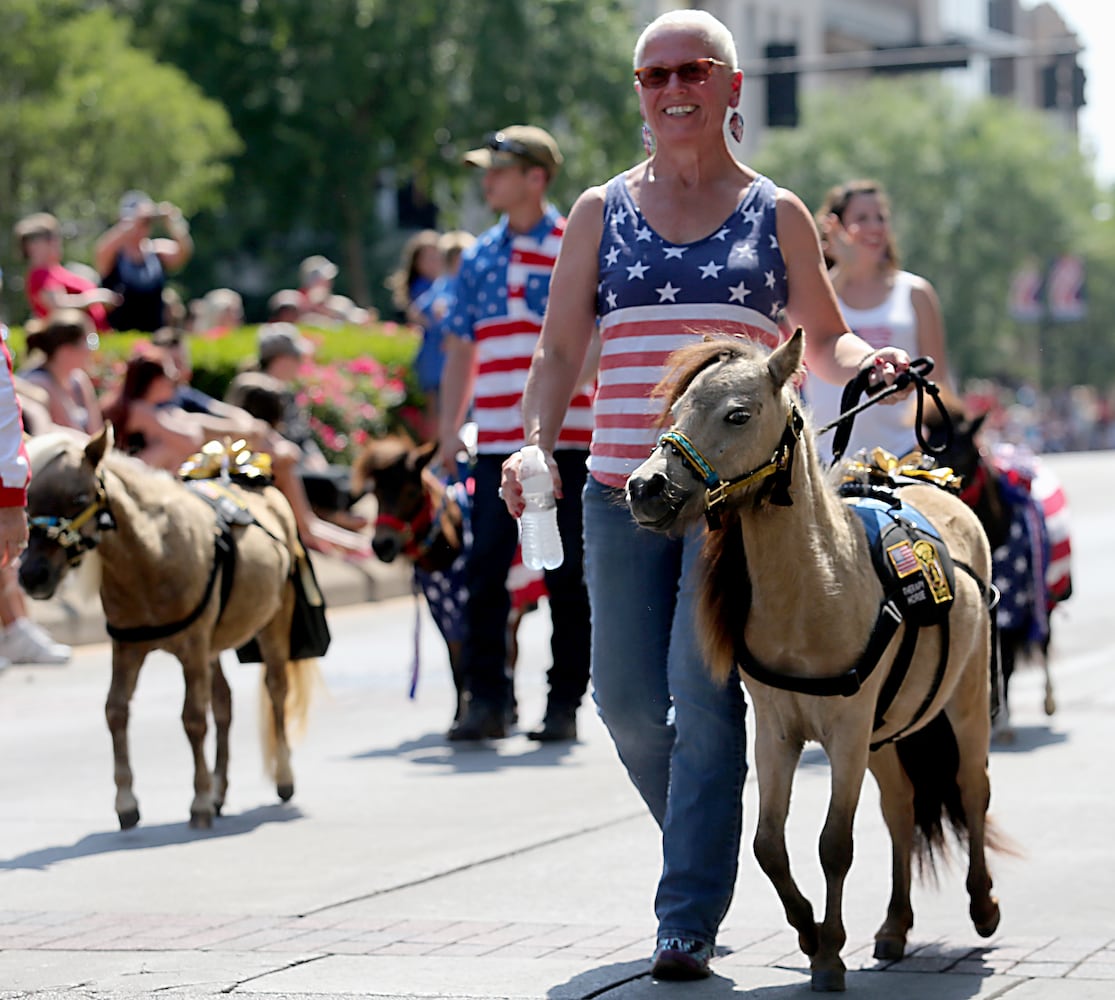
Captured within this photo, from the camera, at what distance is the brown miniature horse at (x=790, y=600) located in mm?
5012

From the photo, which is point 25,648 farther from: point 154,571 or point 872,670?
point 872,670

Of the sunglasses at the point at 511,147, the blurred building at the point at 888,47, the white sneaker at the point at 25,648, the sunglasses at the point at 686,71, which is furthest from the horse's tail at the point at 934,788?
the blurred building at the point at 888,47

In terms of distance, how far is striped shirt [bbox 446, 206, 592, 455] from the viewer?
9719mm

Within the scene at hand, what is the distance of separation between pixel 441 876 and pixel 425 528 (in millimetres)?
3599

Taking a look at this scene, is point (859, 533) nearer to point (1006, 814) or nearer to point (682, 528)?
point (682, 528)

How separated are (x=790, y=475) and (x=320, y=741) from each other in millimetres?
5649

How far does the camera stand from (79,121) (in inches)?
1250

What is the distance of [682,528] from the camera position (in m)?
4.96

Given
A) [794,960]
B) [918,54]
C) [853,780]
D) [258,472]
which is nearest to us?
[853,780]

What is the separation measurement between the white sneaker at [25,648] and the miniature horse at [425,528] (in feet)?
11.1

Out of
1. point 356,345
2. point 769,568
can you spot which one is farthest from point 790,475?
point 356,345

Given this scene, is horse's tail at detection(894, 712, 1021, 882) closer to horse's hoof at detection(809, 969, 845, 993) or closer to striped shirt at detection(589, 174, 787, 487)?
horse's hoof at detection(809, 969, 845, 993)

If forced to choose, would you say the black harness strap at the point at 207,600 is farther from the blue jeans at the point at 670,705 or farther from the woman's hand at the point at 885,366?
the woman's hand at the point at 885,366

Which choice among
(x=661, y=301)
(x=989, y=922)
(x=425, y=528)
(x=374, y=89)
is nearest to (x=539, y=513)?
(x=661, y=301)
